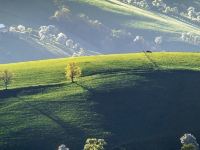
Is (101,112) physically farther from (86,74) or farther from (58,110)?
(86,74)

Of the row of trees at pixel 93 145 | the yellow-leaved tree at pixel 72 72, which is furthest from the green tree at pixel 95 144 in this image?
the yellow-leaved tree at pixel 72 72

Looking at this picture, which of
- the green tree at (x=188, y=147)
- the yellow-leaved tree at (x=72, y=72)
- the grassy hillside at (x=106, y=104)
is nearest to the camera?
the green tree at (x=188, y=147)

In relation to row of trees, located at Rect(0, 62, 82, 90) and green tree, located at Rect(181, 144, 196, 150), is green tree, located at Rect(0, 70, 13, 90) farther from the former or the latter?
green tree, located at Rect(181, 144, 196, 150)

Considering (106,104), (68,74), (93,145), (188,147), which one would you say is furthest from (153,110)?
(93,145)

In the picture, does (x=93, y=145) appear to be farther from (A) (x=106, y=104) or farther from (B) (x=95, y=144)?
(A) (x=106, y=104)

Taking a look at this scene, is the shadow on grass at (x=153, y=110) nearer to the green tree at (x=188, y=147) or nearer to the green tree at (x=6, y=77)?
the green tree at (x=188, y=147)

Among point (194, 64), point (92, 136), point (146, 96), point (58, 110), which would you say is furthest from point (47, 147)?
point (194, 64)

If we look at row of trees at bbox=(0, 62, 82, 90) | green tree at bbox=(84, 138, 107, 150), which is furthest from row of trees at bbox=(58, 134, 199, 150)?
row of trees at bbox=(0, 62, 82, 90)
